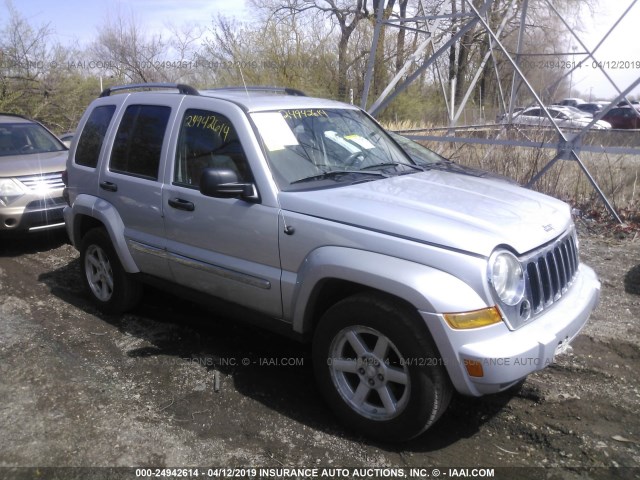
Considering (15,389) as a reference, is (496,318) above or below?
above

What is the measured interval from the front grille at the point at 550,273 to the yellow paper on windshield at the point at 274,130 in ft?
5.61

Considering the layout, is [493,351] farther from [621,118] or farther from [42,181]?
[621,118]

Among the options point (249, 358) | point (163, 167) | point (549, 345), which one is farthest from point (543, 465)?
point (163, 167)

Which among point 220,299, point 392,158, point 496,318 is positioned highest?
point 392,158

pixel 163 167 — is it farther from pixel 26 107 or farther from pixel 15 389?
pixel 26 107

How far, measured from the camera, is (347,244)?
314 cm

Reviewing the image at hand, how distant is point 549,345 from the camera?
292 cm

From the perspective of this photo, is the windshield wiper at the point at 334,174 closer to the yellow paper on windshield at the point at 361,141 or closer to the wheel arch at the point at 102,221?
the yellow paper on windshield at the point at 361,141

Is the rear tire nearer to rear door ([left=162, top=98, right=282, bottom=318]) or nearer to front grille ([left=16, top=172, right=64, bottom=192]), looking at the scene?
rear door ([left=162, top=98, right=282, bottom=318])

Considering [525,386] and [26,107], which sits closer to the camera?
[525,386]

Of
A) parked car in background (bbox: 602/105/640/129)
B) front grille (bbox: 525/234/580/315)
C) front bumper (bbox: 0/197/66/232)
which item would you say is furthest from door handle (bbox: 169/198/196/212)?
parked car in background (bbox: 602/105/640/129)

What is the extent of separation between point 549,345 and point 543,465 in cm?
68

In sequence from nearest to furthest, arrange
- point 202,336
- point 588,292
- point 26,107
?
point 588,292 → point 202,336 → point 26,107

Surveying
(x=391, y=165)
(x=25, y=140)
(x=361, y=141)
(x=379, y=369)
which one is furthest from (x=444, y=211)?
(x=25, y=140)
